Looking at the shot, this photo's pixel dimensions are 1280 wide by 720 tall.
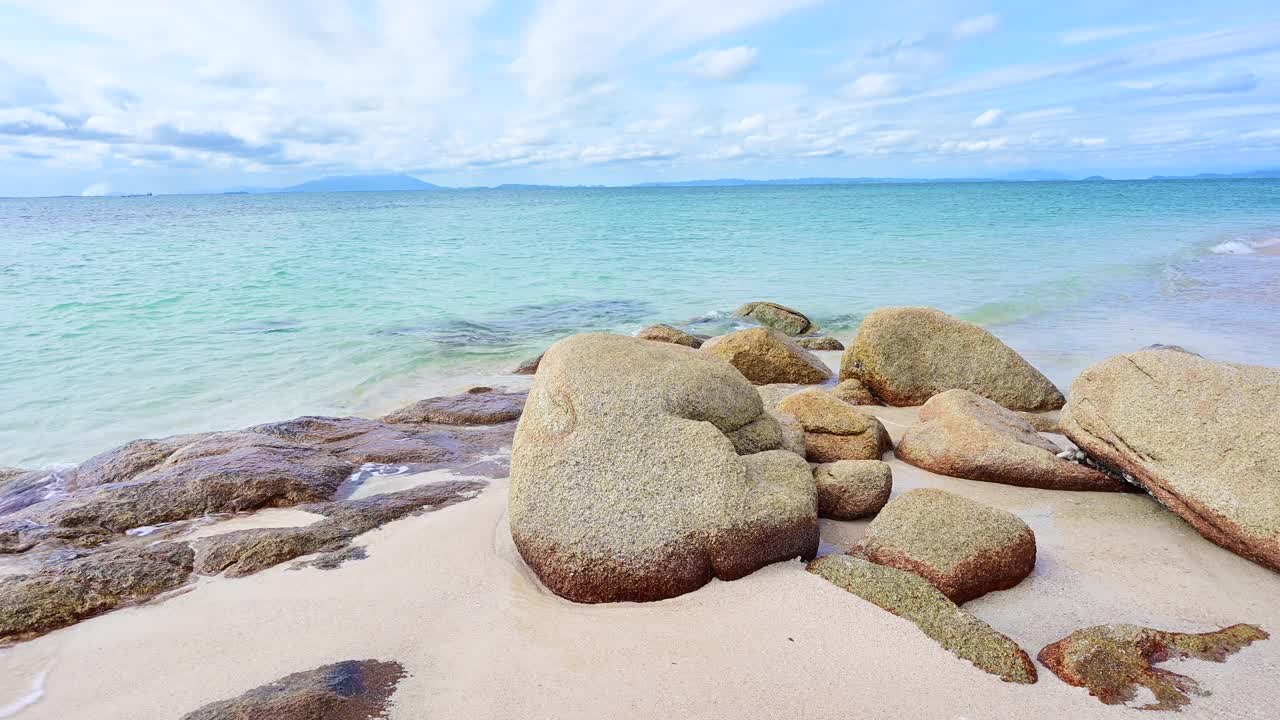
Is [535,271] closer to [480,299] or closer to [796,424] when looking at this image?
[480,299]

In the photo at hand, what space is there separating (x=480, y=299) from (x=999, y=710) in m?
14.3

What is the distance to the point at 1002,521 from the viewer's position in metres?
3.72

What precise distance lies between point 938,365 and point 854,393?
0.86 meters

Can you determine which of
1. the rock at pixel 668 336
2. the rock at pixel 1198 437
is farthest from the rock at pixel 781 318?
the rock at pixel 1198 437

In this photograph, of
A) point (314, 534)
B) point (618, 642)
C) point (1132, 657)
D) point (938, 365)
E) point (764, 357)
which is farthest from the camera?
point (764, 357)

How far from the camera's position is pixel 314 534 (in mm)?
Answer: 4168

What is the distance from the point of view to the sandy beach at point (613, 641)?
272 centimetres

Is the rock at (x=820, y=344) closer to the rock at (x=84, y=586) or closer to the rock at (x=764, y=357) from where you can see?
the rock at (x=764, y=357)

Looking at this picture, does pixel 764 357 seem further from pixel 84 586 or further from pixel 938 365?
pixel 84 586

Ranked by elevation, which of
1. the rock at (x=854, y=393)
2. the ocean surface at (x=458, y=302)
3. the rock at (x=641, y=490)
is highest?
the rock at (x=641, y=490)

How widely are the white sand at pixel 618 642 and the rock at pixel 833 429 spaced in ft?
4.83

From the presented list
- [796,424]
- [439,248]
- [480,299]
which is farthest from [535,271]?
[796,424]

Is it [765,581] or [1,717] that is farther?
[765,581]

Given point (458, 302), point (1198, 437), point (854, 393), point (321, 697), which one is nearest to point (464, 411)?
Answer: point (854, 393)
